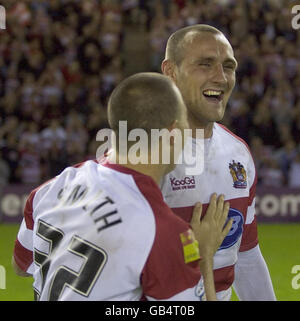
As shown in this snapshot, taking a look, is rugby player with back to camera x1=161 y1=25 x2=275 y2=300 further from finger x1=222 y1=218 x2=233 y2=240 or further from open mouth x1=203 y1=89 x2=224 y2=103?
finger x1=222 y1=218 x2=233 y2=240

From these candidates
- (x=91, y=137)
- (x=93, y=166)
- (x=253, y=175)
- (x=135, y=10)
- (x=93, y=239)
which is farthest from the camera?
(x=135, y=10)

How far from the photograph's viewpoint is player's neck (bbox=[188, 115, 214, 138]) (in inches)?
129

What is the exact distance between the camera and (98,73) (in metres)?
14.4

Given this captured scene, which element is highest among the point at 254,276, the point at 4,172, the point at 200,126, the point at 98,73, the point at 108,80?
the point at 200,126

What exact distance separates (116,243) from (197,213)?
2.68ft

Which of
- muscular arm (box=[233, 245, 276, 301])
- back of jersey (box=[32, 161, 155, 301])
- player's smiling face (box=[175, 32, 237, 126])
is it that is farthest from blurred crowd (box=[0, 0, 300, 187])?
back of jersey (box=[32, 161, 155, 301])

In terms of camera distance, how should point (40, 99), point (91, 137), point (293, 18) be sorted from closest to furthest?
point (91, 137)
point (40, 99)
point (293, 18)

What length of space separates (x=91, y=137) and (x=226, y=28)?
4469 mm

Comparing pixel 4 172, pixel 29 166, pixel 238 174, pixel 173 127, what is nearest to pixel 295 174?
pixel 29 166

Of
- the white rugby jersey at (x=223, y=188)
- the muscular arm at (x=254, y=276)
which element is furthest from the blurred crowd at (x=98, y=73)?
the white rugby jersey at (x=223, y=188)

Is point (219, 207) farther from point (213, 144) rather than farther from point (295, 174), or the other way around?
point (295, 174)

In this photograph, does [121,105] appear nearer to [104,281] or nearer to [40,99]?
[104,281]
